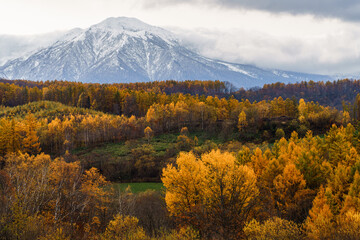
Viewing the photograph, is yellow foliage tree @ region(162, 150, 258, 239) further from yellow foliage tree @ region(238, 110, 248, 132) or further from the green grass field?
yellow foliage tree @ region(238, 110, 248, 132)

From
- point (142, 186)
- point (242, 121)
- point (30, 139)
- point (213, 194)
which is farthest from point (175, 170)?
point (242, 121)

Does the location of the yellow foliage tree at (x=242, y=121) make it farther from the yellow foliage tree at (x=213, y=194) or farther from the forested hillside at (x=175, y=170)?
the yellow foliage tree at (x=213, y=194)

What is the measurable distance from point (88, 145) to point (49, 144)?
13222mm

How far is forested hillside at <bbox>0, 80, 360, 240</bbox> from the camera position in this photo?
941 inches

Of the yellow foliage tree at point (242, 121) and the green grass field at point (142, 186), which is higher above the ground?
the yellow foliage tree at point (242, 121)

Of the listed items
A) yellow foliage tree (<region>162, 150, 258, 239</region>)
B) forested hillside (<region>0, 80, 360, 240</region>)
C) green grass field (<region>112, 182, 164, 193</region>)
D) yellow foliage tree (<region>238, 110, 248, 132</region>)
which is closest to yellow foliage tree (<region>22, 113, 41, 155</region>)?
forested hillside (<region>0, 80, 360, 240</region>)

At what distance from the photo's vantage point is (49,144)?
294ft

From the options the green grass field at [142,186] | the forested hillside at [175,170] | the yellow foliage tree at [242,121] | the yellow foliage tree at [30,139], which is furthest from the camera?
the yellow foliage tree at [242,121]

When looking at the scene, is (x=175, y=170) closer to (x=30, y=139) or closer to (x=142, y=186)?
(x=142, y=186)

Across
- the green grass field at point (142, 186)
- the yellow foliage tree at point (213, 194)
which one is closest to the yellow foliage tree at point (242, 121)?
the green grass field at point (142, 186)

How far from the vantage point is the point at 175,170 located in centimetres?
3241

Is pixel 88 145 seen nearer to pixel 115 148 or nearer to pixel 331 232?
pixel 115 148

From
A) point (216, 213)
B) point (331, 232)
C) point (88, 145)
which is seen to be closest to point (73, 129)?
point (88, 145)

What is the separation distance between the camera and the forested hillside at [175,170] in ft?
78.4
